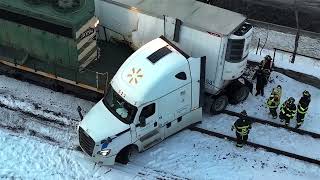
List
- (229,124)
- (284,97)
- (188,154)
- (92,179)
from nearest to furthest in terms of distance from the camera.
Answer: (92,179) < (188,154) < (229,124) < (284,97)

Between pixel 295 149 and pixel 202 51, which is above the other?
pixel 202 51

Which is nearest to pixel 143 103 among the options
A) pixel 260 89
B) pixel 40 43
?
pixel 40 43

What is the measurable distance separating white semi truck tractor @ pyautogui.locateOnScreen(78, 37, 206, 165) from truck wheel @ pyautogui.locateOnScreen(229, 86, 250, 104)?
209cm

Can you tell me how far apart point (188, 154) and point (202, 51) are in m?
3.48

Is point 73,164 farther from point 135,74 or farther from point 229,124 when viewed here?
point 229,124

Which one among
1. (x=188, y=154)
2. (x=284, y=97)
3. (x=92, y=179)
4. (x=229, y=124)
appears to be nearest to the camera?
(x=92, y=179)

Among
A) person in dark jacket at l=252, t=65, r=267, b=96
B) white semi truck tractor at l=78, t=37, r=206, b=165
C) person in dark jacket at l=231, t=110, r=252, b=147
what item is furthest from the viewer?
person in dark jacket at l=252, t=65, r=267, b=96

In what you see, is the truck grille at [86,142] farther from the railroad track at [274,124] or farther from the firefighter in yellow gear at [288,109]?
the firefighter in yellow gear at [288,109]

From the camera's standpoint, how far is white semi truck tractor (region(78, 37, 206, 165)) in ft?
51.9

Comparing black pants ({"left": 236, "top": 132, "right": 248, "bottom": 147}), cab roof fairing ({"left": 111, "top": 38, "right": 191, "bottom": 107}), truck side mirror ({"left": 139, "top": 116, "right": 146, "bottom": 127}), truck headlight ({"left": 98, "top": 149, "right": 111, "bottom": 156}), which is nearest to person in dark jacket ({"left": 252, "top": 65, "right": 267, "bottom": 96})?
black pants ({"left": 236, "top": 132, "right": 248, "bottom": 147})

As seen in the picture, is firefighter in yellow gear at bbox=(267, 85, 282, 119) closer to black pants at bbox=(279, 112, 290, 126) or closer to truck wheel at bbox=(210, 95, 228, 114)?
black pants at bbox=(279, 112, 290, 126)

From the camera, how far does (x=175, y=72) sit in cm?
1622

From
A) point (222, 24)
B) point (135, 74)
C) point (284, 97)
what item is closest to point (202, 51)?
point (222, 24)

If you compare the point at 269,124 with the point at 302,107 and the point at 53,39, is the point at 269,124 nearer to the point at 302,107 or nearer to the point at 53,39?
the point at 302,107
